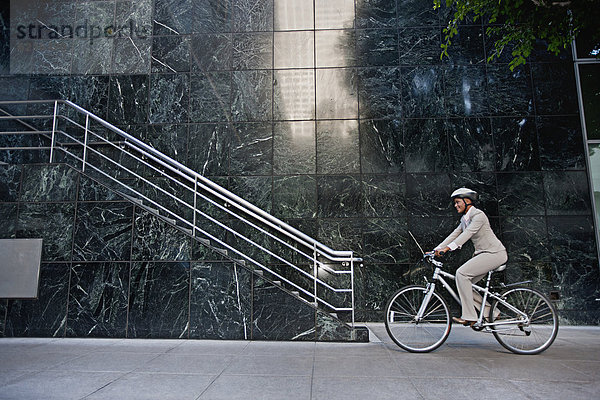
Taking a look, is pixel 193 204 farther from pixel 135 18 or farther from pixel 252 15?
pixel 135 18

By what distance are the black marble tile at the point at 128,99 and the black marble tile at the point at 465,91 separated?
263 inches

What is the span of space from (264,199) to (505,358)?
5.22 meters

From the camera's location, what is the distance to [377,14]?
29.2ft

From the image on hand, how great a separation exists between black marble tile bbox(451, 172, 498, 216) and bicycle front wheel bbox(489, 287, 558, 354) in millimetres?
3406

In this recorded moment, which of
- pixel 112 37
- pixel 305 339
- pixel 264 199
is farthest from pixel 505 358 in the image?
pixel 112 37

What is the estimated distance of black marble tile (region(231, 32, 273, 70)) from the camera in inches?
351

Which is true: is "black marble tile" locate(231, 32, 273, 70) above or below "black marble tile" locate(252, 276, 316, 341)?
above

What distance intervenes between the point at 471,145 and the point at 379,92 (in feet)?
7.41

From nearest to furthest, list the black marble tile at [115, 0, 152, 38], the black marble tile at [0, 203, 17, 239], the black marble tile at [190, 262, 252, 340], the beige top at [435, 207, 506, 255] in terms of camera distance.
Result: the beige top at [435, 207, 506, 255], the black marble tile at [190, 262, 252, 340], the black marble tile at [0, 203, 17, 239], the black marble tile at [115, 0, 152, 38]

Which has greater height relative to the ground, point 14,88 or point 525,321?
point 14,88

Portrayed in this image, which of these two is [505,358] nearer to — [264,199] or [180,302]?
[180,302]

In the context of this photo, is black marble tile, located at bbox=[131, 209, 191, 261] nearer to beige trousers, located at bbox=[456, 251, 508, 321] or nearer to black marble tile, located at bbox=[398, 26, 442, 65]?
beige trousers, located at bbox=[456, 251, 508, 321]

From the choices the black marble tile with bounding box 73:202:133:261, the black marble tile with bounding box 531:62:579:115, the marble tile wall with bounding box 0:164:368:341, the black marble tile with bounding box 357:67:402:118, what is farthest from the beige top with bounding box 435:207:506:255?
the black marble tile with bounding box 73:202:133:261

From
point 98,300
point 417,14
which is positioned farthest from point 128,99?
point 417,14
